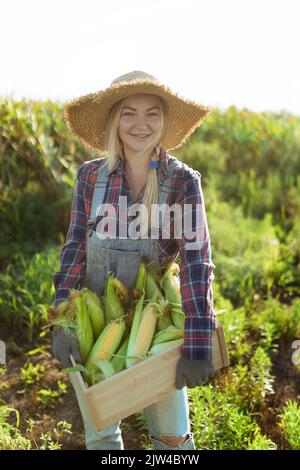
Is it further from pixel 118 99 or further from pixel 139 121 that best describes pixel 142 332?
pixel 118 99

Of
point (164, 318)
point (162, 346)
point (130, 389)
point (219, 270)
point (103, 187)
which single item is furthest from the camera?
point (219, 270)

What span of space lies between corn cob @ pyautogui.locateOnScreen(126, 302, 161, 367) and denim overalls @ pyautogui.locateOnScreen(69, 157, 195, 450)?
173 millimetres

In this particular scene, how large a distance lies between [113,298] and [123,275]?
11 centimetres

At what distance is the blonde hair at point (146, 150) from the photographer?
2268mm

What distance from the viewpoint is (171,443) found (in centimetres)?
226

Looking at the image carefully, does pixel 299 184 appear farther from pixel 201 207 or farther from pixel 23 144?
pixel 201 207

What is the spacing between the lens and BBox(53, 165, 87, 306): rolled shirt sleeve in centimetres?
237

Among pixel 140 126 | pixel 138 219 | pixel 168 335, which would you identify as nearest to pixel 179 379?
pixel 168 335

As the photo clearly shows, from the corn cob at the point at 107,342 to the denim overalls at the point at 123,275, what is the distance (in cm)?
17

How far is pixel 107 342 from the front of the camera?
216 centimetres

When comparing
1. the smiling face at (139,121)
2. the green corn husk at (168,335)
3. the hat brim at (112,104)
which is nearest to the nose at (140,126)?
the smiling face at (139,121)

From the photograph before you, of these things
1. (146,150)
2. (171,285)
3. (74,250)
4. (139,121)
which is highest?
(139,121)

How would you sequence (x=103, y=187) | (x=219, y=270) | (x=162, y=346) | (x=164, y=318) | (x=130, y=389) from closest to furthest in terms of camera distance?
(x=130, y=389) → (x=162, y=346) → (x=164, y=318) → (x=103, y=187) → (x=219, y=270)

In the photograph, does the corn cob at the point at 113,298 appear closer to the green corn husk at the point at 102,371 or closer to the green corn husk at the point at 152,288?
the green corn husk at the point at 152,288
